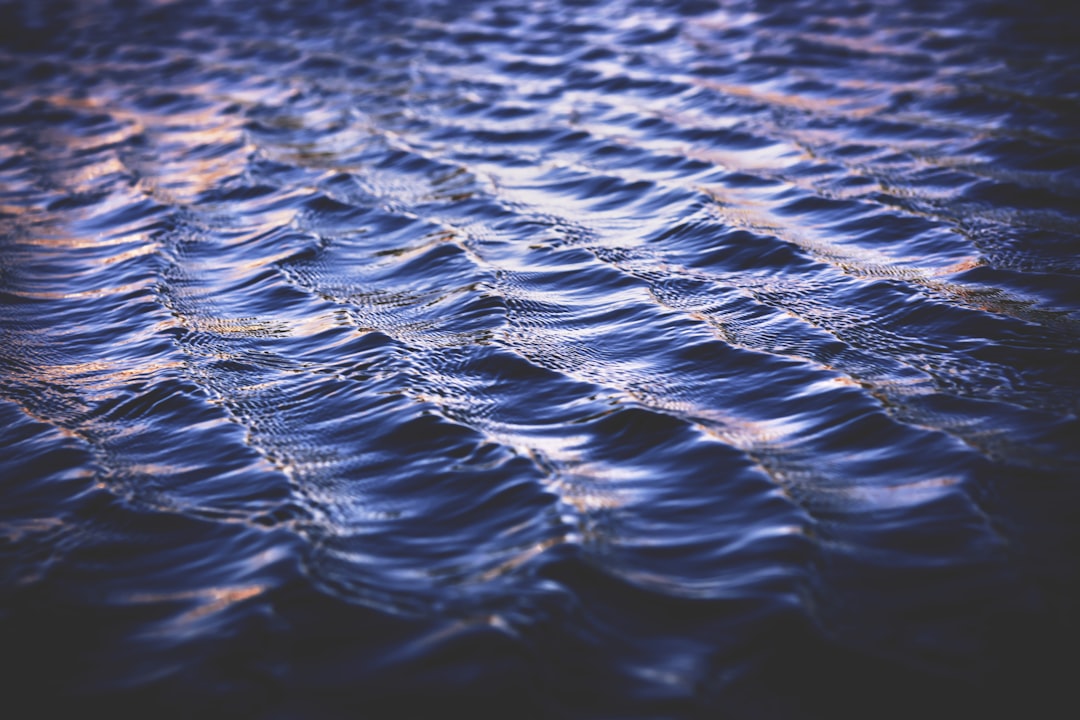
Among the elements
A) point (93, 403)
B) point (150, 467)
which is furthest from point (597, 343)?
point (93, 403)

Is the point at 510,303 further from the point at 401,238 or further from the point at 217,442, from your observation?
the point at 217,442

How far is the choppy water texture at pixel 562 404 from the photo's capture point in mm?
2080

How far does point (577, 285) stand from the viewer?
12.8 feet

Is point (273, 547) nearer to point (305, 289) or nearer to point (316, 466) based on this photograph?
point (316, 466)

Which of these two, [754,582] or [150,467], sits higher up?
[150,467]

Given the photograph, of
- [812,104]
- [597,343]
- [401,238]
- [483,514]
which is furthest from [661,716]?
[812,104]

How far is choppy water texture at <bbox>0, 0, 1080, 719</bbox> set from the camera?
2.08 m

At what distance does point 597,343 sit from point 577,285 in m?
0.54

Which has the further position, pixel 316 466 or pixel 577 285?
pixel 577 285

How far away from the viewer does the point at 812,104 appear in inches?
238

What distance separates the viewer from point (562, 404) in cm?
305

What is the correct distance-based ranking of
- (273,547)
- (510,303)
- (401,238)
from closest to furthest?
1. (273,547)
2. (510,303)
3. (401,238)

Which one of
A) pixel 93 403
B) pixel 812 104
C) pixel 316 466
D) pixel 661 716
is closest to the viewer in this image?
pixel 661 716

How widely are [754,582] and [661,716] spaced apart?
1.55 ft
